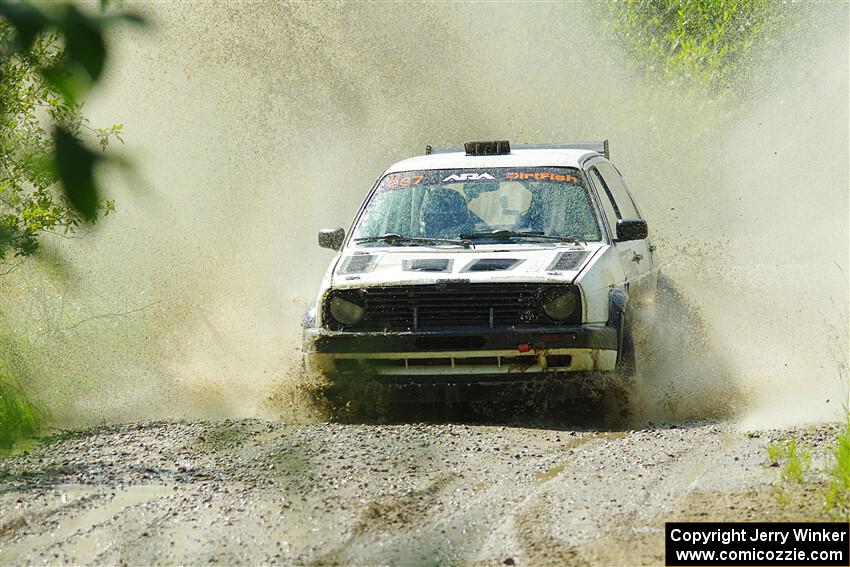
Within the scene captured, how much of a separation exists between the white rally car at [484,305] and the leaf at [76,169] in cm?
543

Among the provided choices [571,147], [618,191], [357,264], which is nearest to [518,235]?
[357,264]

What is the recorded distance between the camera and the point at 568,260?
7457 millimetres

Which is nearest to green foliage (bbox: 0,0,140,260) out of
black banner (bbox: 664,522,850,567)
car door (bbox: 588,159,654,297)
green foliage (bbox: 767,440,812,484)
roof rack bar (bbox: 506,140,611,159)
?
black banner (bbox: 664,522,850,567)

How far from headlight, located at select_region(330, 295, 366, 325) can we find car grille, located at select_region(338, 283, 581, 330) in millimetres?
50

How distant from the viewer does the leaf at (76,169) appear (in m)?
1.16

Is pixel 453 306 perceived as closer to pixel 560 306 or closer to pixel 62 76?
pixel 560 306

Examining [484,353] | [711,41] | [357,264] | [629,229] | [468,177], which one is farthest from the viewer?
[711,41]

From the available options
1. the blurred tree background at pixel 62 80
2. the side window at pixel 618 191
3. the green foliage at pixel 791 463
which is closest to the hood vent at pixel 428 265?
the side window at pixel 618 191

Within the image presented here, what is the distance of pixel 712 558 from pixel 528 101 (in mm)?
17364

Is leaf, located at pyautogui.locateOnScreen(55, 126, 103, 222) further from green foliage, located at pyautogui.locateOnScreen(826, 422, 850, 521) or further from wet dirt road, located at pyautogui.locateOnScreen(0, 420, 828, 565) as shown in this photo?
green foliage, located at pyautogui.locateOnScreen(826, 422, 850, 521)

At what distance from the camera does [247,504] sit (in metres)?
5.00

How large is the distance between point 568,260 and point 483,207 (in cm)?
109

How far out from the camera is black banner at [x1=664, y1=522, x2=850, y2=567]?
3.95 metres

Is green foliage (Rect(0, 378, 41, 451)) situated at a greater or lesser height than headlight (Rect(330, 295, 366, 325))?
lesser
